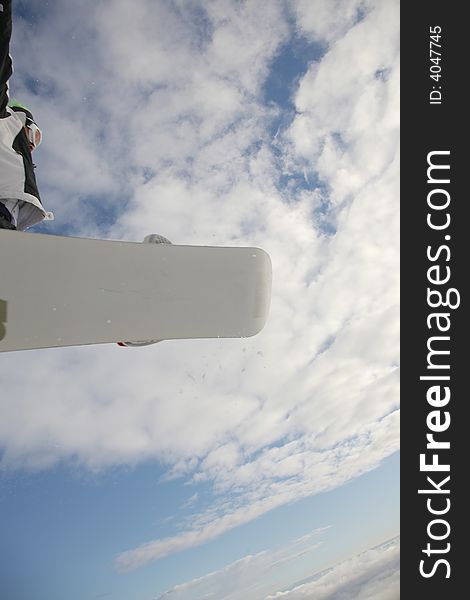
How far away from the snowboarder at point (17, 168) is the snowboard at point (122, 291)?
0.14 metres

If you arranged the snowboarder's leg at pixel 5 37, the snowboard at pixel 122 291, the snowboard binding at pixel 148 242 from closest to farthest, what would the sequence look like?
the snowboarder's leg at pixel 5 37
the snowboard at pixel 122 291
the snowboard binding at pixel 148 242

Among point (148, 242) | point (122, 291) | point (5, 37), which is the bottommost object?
point (122, 291)

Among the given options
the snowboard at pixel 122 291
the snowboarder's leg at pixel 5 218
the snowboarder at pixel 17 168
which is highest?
the snowboarder at pixel 17 168

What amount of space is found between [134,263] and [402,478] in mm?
2283

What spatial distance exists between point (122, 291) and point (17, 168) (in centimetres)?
39

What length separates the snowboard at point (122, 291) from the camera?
119 cm

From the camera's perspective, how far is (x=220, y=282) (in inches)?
57.2

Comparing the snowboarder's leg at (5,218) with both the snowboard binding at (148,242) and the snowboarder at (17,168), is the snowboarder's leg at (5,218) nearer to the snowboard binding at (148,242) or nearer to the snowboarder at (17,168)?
the snowboarder at (17,168)

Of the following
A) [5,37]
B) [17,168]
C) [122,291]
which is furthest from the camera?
[122,291]

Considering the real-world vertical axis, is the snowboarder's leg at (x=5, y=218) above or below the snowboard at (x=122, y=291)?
above

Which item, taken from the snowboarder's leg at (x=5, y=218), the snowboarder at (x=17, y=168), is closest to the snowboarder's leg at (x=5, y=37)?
the snowboarder at (x=17, y=168)

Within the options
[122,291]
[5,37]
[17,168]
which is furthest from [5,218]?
[5,37]

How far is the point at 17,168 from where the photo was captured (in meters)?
1.24

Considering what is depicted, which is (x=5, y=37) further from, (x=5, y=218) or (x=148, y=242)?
(x=148, y=242)
